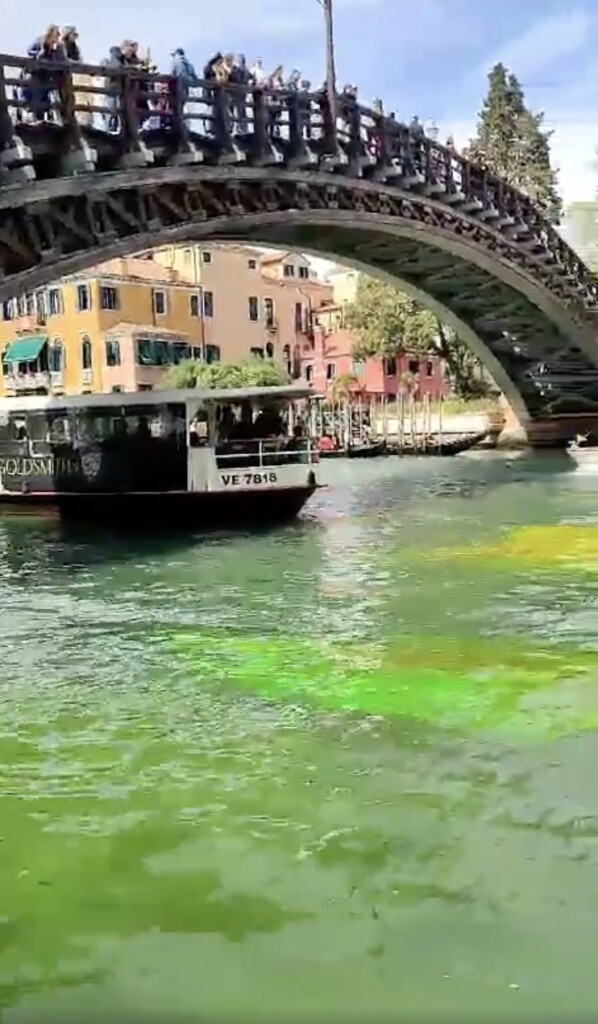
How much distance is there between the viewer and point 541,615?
11477mm

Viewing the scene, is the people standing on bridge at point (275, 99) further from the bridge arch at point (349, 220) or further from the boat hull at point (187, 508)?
the boat hull at point (187, 508)

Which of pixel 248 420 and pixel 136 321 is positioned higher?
pixel 136 321

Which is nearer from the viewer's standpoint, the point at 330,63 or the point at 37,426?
the point at 37,426

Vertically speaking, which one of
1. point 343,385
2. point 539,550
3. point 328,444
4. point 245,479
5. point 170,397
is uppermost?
point 170,397

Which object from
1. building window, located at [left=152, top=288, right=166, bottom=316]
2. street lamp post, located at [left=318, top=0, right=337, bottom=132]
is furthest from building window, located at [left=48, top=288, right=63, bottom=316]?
street lamp post, located at [left=318, top=0, right=337, bottom=132]

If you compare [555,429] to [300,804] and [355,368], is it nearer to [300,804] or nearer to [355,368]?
[355,368]

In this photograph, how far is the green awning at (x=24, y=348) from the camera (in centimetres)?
5147

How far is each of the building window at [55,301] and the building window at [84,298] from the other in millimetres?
1375

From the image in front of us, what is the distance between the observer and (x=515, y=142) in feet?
222

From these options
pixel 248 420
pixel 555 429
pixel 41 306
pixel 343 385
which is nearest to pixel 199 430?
pixel 248 420

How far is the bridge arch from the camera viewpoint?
59.7ft

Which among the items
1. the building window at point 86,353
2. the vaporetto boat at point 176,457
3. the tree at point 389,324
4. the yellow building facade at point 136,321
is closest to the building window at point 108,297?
the yellow building facade at point 136,321

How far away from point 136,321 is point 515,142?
2754 centimetres

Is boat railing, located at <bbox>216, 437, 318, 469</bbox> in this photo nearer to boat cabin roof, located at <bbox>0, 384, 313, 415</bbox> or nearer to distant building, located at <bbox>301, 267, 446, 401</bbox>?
boat cabin roof, located at <bbox>0, 384, 313, 415</bbox>
